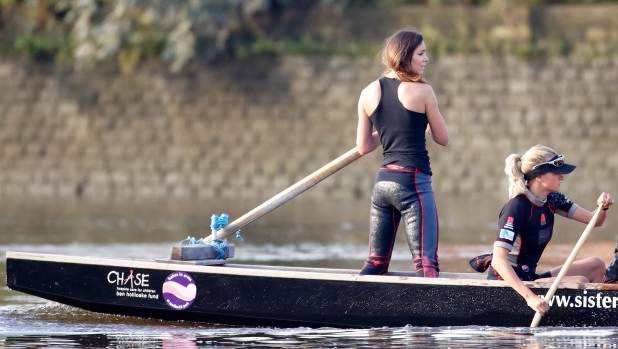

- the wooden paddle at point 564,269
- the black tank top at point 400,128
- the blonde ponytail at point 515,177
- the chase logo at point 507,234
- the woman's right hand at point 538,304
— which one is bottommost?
the woman's right hand at point 538,304

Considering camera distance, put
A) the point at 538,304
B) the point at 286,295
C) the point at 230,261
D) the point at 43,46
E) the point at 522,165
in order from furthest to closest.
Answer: the point at 43,46, the point at 230,261, the point at 286,295, the point at 522,165, the point at 538,304

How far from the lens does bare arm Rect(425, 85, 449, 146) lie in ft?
20.3

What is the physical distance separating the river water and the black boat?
0.07m

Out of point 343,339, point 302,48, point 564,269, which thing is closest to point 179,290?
point 343,339

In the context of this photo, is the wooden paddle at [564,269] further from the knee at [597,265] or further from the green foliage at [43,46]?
the green foliage at [43,46]

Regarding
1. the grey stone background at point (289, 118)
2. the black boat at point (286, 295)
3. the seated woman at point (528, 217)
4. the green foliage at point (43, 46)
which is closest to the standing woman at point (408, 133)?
the black boat at point (286, 295)

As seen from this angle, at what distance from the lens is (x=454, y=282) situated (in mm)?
6051

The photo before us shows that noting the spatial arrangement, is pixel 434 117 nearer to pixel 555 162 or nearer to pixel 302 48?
pixel 555 162

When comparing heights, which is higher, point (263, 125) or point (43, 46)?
point (43, 46)

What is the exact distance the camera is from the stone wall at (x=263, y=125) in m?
19.7

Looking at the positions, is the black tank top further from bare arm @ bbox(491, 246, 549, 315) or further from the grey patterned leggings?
bare arm @ bbox(491, 246, 549, 315)

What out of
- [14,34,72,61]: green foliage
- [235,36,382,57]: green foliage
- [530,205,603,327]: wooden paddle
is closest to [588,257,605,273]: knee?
[530,205,603,327]: wooden paddle

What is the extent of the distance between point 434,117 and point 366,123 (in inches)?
16.4

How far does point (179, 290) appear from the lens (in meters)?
6.50
